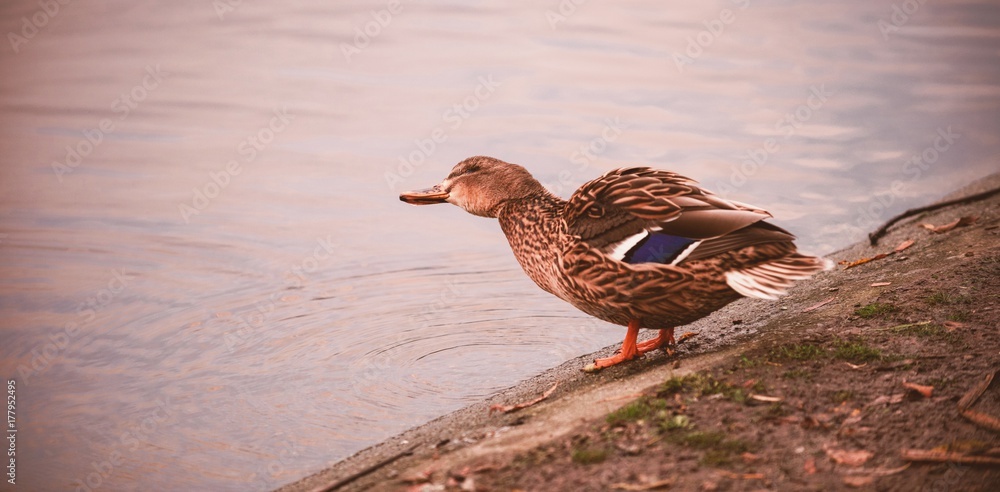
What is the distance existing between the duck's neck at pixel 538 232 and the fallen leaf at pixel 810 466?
1.78 metres

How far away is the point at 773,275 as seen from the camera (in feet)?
12.9

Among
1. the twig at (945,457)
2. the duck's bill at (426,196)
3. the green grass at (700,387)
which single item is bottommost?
the duck's bill at (426,196)

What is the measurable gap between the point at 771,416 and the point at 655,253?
3.42 ft

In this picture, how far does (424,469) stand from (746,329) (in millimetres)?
2041

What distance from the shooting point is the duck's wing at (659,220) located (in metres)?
4.00

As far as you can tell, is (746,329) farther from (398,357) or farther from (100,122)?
(100,122)

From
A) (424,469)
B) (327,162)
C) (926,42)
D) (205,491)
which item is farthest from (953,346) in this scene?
(926,42)

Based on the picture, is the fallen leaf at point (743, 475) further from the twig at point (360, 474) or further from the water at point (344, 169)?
the water at point (344, 169)

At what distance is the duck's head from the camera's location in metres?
4.95

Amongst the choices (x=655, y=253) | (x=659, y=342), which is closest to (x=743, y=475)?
(x=655, y=253)

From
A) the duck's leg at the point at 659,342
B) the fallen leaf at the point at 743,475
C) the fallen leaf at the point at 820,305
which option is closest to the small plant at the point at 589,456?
the fallen leaf at the point at 743,475

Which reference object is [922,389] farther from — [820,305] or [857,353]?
[820,305]

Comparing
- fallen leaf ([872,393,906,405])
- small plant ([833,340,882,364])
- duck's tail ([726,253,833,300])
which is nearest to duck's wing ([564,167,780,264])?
duck's tail ([726,253,833,300])

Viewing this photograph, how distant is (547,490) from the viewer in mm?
2885
